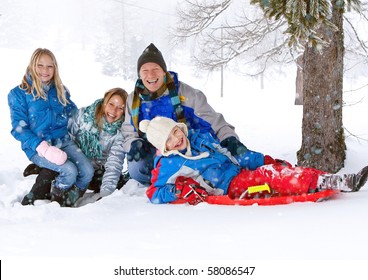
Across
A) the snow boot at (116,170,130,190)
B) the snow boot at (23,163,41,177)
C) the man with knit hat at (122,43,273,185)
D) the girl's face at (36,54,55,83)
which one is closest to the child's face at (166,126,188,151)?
the man with knit hat at (122,43,273,185)

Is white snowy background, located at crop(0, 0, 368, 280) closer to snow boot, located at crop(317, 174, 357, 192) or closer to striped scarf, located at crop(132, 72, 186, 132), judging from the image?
snow boot, located at crop(317, 174, 357, 192)

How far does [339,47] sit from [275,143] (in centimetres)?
344

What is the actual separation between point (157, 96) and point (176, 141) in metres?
0.75

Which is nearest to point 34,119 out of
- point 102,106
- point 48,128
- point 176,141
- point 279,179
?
point 48,128

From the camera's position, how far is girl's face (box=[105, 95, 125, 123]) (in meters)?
4.61

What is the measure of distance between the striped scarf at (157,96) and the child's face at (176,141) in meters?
0.49

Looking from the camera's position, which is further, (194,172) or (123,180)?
(123,180)

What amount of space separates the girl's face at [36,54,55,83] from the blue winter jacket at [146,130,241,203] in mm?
1614

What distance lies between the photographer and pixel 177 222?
9.59ft

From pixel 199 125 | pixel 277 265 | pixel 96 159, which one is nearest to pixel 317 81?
pixel 199 125

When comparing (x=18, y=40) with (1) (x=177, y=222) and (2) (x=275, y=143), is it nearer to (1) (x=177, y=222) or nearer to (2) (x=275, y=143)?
(2) (x=275, y=143)

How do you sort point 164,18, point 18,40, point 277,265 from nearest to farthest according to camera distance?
point 277,265, point 18,40, point 164,18

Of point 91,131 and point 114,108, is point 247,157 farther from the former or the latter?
point 91,131

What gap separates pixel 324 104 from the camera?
5562mm
